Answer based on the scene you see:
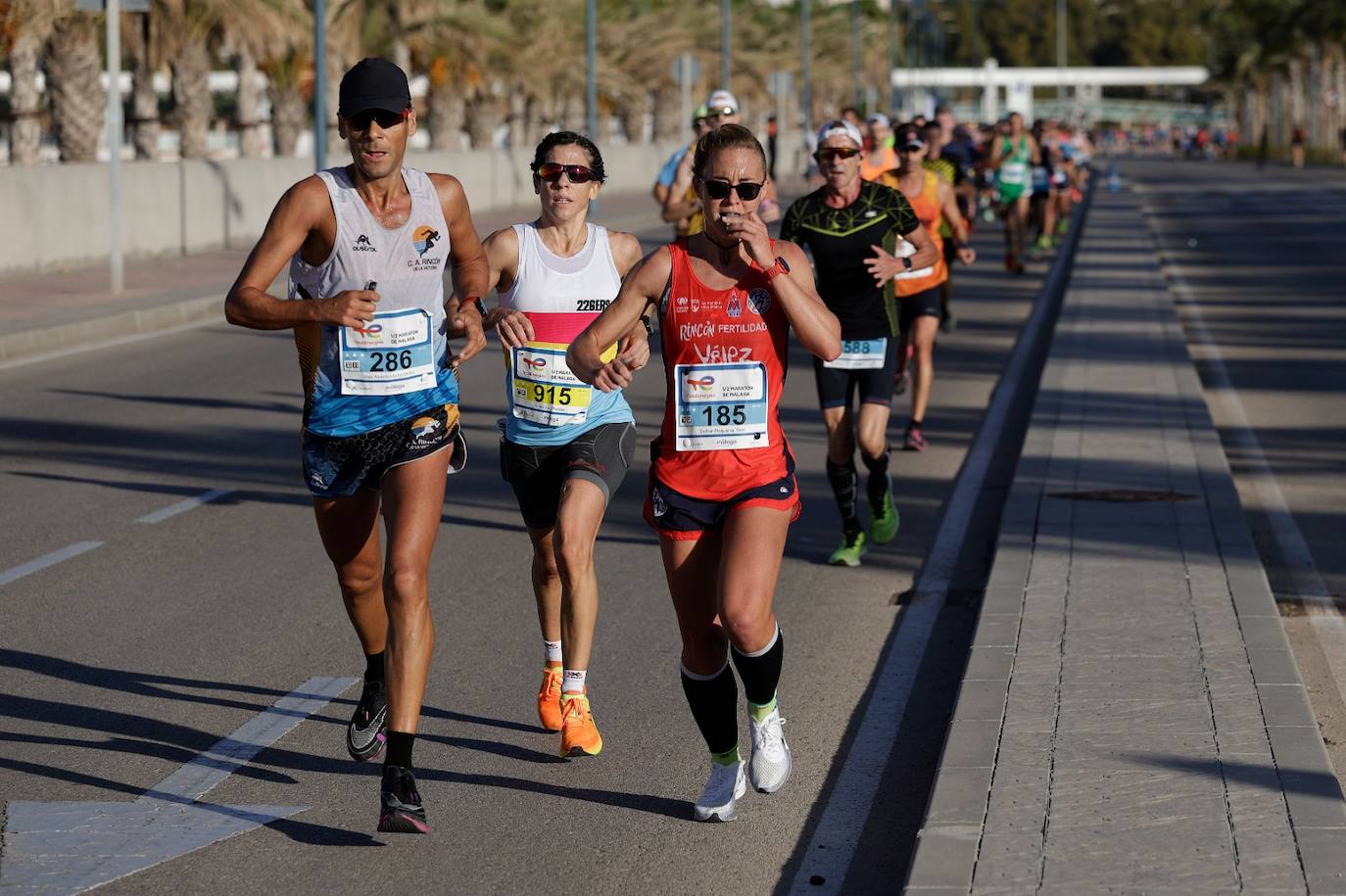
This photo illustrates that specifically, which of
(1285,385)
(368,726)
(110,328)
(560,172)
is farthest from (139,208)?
(368,726)

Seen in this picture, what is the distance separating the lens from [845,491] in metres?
9.51

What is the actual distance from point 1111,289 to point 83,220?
38.6ft

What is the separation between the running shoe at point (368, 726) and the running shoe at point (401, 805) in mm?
639

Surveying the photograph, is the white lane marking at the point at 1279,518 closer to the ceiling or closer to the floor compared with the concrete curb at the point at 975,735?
closer to the floor

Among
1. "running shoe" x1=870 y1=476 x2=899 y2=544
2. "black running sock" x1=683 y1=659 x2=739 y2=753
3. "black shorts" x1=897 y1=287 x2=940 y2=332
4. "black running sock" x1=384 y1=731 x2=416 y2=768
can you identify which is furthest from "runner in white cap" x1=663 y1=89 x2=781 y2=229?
"black running sock" x1=384 y1=731 x2=416 y2=768

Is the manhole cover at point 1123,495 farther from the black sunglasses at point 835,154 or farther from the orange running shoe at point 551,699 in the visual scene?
the orange running shoe at point 551,699

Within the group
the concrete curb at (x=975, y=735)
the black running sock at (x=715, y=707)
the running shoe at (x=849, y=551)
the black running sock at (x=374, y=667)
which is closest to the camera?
the concrete curb at (x=975, y=735)

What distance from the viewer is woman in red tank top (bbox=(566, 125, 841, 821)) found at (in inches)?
212

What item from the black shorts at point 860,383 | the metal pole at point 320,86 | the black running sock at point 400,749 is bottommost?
the black running sock at point 400,749

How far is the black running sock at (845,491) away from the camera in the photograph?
9.50 m

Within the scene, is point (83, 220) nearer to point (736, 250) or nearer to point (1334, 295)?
point (1334, 295)

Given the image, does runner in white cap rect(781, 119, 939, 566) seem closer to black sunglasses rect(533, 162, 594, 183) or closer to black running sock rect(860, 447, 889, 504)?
black running sock rect(860, 447, 889, 504)

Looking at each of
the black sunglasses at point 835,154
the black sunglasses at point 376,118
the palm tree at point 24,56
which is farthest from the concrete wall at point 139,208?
the black sunglasses at point 376,118

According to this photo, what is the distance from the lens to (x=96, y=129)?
29.8 meters
